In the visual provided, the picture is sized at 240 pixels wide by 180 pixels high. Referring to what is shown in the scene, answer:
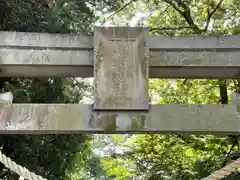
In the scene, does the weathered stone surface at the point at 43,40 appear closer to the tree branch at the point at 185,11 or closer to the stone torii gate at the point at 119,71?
the stone torii gate at the point at 119,71

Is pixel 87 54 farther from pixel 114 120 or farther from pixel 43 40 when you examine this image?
pixel 114 120

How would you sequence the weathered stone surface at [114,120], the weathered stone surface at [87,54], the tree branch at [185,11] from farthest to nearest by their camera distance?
the tree branch at [185,11]
the weathered stone surface at [87,54]
the weathered stone surface at [114,120]

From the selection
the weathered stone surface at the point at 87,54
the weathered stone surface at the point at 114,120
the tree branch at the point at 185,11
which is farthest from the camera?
the tree branch at the point at 185,11

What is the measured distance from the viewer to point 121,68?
296 cm

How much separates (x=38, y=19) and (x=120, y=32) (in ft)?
7.03

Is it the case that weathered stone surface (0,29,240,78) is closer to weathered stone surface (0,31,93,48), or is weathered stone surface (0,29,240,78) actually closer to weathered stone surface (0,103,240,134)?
weathered stone surface (0,31,93,48)

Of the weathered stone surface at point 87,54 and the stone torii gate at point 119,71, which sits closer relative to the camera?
the stone torii gate at point 119,71

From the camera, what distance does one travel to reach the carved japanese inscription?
2.88 m

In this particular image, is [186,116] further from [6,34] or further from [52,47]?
[6,34]

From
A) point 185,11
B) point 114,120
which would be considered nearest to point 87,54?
point 114,120

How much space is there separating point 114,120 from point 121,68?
42cm

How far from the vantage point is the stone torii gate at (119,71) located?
9.35ft

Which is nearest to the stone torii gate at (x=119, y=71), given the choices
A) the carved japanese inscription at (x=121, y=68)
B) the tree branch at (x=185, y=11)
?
the carved japanese inscription at (x=121, y=68)

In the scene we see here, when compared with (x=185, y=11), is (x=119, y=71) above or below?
below
